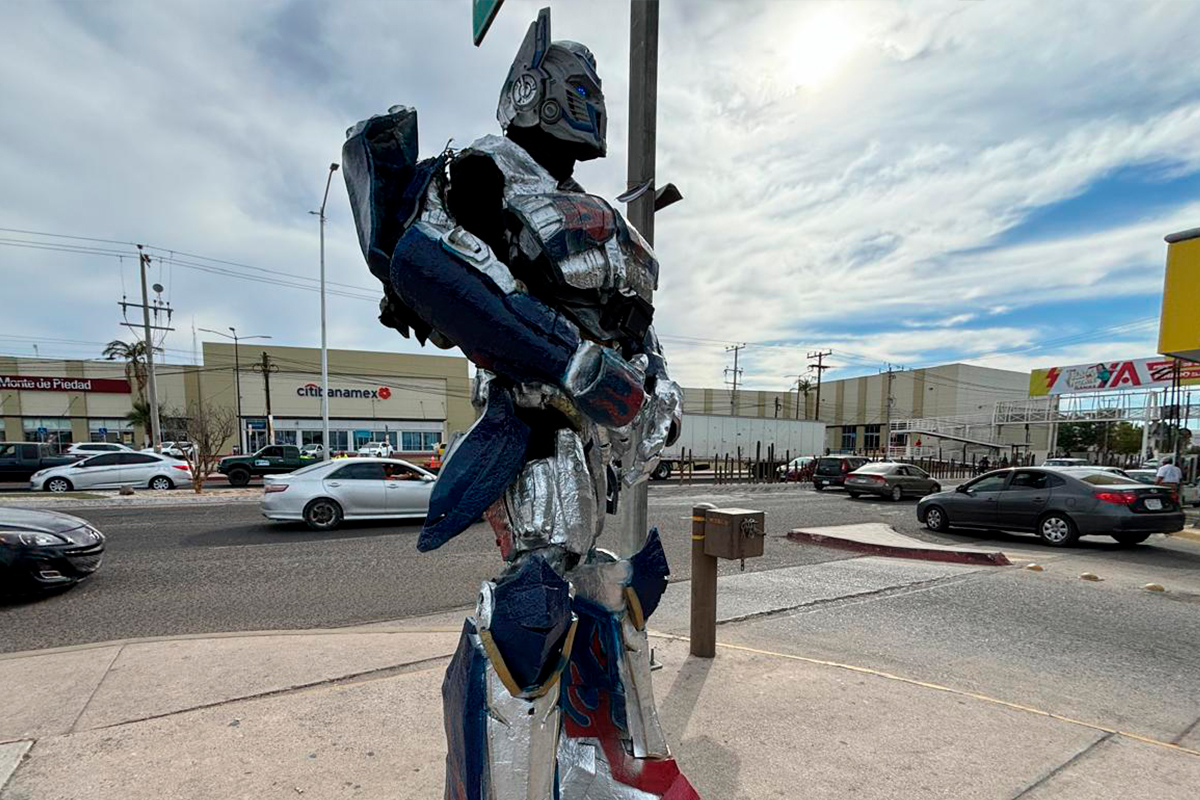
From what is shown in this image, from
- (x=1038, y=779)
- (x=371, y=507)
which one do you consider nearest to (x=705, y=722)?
(x=1038, y=779)

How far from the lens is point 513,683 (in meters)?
1.36

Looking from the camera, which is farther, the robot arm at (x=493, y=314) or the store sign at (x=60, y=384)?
the store sign at (x=60, y=384)

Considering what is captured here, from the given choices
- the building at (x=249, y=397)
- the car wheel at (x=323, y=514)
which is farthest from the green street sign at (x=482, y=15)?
the building at (x=249, y=397)

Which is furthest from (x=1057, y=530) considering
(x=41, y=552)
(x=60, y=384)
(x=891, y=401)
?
(x=60, y=384)

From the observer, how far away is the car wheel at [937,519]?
9.62m

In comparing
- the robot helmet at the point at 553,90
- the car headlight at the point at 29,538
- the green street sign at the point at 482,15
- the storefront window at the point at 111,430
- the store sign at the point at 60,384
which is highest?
the green street sign at the point at 482,15

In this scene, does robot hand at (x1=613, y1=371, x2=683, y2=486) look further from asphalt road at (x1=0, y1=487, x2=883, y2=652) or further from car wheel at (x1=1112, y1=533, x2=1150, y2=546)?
car wheel at (x1=1112, y1=533, x2=1150, y2=546)

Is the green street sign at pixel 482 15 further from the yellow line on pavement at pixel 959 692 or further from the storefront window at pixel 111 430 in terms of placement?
the storefront window at pixel 111 430

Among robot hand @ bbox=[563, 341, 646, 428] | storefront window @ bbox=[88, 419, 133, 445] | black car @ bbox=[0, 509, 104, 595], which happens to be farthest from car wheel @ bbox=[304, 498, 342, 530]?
storefront window @ bbox=[88, 419, 133, 445]

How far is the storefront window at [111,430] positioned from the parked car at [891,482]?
42441mm

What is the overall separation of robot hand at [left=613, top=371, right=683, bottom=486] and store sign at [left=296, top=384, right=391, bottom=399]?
39216 mm

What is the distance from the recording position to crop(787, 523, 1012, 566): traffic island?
264 inches

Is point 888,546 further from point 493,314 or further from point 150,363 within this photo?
point 150,363

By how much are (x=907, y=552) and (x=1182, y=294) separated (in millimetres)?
6506
